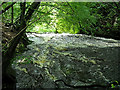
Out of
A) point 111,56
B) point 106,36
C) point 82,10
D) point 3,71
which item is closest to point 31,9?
point 82,10

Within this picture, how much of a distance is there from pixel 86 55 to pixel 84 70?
1.00 meters

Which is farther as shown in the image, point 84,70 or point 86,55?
point 86,55

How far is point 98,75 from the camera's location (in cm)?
335

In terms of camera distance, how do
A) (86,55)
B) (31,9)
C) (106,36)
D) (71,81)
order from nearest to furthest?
(31,9)
(71,81)
(86,55)
(106,36)

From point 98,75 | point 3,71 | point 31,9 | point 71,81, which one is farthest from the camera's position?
point 98,75

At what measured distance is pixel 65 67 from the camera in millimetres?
3621

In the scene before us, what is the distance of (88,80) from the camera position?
3.12 m

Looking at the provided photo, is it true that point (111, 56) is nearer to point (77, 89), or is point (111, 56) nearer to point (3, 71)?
point (77, 89)

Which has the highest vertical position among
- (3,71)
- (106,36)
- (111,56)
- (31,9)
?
(31,9)

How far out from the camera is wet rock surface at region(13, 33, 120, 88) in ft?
9.79

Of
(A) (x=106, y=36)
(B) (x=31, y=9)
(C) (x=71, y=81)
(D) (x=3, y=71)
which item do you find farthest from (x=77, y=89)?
(A) (x=106, y=36)

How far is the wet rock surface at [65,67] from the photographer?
2.98 m

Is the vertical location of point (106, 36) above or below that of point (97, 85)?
below

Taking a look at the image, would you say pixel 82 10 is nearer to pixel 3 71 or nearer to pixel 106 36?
pixel 3 71
